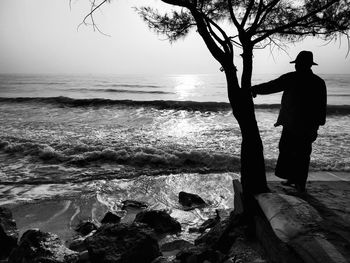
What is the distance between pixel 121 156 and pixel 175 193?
3538mm

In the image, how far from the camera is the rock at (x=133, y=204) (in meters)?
5.78

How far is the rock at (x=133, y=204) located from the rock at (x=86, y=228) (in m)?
1.04

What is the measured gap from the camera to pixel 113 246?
11.1 ft

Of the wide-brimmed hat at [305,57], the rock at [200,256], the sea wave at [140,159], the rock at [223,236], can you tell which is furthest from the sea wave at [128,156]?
the rock at [200,256]

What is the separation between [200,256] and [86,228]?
7.09 feet

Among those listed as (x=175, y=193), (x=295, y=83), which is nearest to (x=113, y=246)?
(x=295, y=83)

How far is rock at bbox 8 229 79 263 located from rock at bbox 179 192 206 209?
8.24 feet

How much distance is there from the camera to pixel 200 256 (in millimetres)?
3158

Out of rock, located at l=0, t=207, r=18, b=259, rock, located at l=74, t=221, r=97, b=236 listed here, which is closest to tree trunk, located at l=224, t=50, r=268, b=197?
rock, located at l=74, t=221, r=97, b=236

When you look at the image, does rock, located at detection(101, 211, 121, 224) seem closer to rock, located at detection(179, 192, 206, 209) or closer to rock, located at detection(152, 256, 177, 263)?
rock, located at detection(179, 192, 206, 209)

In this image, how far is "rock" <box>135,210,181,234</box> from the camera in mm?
4613

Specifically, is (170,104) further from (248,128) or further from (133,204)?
(248,128)

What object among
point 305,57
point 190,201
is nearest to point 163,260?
point 190,201

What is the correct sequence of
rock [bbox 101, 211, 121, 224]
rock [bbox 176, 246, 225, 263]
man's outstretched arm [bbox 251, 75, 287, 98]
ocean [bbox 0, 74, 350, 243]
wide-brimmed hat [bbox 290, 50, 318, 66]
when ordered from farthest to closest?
ocean [bbox 0, 74, 350, 243], rock [bbox 101, 211, 121, 224], man's outstretched arm [bbox 251, 75, 287, 98], wide-brimmed hat [bbox 290, 50, 318, 66], rock [bbox 176, 246, 225, 263]
